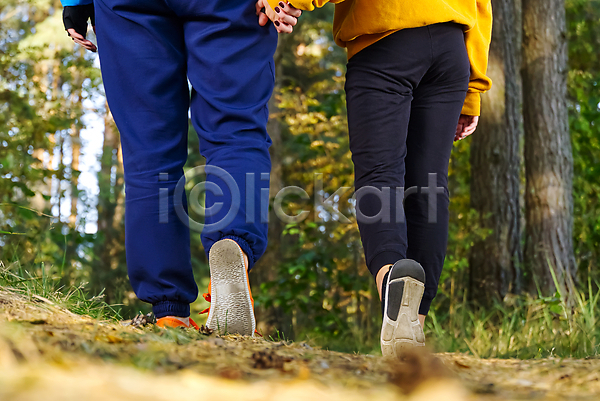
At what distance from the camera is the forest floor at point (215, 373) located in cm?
63

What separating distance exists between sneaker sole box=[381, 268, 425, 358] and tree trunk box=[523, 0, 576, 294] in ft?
8.40

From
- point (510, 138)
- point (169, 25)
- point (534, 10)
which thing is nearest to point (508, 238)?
point (510, 138)

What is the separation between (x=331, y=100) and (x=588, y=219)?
9.14ft

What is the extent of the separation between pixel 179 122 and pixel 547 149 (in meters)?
3.18

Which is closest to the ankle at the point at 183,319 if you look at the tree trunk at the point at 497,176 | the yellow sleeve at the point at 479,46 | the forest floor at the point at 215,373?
the forest floor at the point at 215,373

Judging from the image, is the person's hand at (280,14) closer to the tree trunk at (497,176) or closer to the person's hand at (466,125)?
the person's hand at (466,125)

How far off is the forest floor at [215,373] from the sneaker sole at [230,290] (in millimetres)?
326

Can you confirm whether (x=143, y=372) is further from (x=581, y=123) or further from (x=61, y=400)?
(x=581, y=123)

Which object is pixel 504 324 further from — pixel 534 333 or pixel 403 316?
pixel 403 316

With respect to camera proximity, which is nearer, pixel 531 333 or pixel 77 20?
pixel 77 20

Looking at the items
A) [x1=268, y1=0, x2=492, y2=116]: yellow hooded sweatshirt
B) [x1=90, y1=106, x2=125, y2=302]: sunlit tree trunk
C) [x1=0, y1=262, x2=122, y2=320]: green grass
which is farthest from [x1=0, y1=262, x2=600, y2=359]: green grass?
[x1=90, y1=106, x2=125, y2=302]: sunlit tree trunk

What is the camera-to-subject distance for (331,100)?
Result: 5633mm

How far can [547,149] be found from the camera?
3980mm

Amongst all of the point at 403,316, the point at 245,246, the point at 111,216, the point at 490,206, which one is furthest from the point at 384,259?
the point at 111,216
